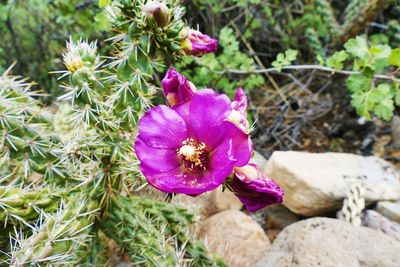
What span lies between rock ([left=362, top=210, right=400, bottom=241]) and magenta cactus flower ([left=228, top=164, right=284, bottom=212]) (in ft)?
3.31

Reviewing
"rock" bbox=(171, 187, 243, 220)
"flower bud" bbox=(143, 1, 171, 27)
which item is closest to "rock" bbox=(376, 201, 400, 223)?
"rock" bbox=(171, 187, 243, 220)

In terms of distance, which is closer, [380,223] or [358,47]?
[358,47]

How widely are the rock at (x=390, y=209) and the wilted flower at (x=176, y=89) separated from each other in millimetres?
1262

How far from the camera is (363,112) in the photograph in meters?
1.74

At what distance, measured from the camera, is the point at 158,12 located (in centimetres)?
122

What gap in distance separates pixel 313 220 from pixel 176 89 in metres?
0.85

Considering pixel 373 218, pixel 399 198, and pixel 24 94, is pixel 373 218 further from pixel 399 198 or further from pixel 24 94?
pixel 24 94

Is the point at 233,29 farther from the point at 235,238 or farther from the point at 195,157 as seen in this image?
the point at 195,157

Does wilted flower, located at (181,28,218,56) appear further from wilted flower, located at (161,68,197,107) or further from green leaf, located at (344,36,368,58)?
green leaf, located at (344,36,368,58)

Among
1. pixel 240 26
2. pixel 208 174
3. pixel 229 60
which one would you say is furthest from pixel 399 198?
pixel 240 26

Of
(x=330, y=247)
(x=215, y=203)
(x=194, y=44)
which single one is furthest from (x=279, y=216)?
(x=194, y=44)

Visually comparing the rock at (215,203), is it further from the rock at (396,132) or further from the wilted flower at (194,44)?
the rock at (396,132)

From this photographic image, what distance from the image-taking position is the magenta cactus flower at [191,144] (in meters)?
1.02

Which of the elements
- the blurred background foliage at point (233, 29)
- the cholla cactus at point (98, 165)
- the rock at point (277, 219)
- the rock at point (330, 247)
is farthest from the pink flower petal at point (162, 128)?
the rock at point (277, 219)
